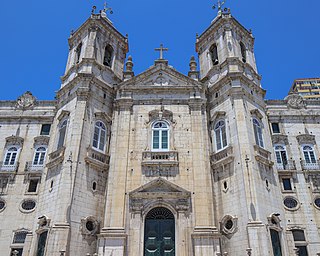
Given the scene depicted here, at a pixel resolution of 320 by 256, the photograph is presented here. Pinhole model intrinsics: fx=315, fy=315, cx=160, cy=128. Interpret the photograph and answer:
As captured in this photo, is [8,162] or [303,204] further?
[8,162]

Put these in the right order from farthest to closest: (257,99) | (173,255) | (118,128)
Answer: (257,99) < (118,128) < (173,255)

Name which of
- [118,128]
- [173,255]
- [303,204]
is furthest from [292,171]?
[118,128]

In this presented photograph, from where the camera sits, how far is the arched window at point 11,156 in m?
28.3

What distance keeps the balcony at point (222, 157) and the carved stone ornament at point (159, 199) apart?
3418 mm

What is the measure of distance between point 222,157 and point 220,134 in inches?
84.6

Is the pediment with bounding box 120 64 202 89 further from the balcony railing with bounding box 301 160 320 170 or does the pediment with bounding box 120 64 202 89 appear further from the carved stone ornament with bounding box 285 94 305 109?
the balcony railing with bounding box 301 160 320 170

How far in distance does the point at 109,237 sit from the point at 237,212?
341 inches

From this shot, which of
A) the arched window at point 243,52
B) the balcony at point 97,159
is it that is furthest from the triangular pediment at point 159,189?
the arched window at point 243,52

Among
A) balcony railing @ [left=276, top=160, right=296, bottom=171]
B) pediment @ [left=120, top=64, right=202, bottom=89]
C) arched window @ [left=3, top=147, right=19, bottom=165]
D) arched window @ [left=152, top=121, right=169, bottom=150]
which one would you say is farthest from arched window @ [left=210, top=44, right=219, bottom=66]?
arched window @ [left=3, top=147, right=19, bottom=165]

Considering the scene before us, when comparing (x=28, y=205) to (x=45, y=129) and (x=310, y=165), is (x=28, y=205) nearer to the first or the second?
(x=45, y=129)

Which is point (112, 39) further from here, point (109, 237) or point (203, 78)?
point (109, 237)

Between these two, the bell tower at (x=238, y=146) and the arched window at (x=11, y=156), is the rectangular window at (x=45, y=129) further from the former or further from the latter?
the bell tower at (x=238, y=146)

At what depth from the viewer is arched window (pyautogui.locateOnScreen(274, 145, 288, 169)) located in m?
28.3

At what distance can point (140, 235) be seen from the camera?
21.0 metres
